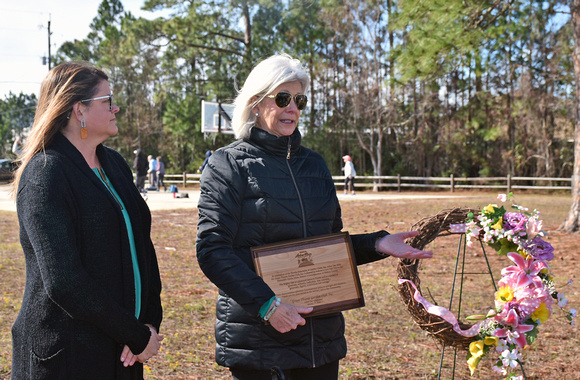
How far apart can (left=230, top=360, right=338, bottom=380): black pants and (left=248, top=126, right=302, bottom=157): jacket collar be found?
2.89 feet

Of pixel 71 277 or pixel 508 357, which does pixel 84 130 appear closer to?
pixel 71 277

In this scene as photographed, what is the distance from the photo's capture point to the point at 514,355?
282 centimetres

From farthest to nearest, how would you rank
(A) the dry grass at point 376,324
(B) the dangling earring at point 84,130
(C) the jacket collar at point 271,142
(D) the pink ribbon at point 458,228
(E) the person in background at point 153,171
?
Answer: 1. (E) the person in background at point 153,171
2. (A) the dry grass at point 376,324
3. (D) the pink ribbon at point 458,228
4. (C) the jacket collar at point 271,142
5. (B) the dangling earring at point 84,130

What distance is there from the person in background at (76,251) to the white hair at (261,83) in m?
0.54

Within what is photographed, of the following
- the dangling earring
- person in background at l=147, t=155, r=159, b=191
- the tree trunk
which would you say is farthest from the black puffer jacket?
person in background at l=147, t=155, r=159, b=191

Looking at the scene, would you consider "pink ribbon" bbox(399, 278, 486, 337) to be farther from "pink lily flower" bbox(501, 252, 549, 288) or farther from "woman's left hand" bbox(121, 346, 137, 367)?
"woman's left hand" bbox(121, 346, 137, 367)

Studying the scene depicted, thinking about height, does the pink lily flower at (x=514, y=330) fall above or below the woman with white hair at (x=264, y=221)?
below

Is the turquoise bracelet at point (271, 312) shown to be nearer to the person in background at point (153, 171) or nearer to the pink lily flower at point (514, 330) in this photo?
the pink lily flower at point (514, 330)

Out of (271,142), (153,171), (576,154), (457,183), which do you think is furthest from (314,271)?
(457,183)

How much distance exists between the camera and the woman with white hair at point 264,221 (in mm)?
2156

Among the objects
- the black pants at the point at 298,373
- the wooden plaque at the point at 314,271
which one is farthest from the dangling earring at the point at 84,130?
the black pants at the point at 298,373

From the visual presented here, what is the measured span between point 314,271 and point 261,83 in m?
A: 0.81

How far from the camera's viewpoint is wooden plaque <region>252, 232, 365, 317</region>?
7.43 feet

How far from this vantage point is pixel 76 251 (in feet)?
6.60
